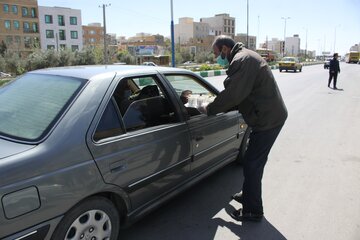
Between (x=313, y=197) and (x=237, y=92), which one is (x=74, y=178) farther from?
(x=313, y=197)

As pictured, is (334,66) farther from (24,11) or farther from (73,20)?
(73,20)

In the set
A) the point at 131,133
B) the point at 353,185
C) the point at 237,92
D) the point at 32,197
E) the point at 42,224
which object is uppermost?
the point at 237,92

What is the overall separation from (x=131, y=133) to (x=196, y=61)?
262ft

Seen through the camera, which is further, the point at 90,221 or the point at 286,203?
the point at 286,203

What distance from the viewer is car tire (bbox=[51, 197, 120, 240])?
221 centimetres

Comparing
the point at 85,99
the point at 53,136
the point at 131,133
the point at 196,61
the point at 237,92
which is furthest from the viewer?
the point at 196,61

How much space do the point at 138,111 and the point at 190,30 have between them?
13337 cm

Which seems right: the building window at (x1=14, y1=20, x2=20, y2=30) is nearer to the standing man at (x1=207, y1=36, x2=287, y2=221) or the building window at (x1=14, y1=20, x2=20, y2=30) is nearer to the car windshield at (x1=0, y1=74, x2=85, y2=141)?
the car windshield at (x1=0, y1=74, x2=85, y2=141)

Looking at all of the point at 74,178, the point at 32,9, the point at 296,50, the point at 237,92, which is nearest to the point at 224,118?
the point at 237,92

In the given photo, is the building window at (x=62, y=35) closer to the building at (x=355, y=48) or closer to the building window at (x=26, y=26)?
the building window at (x=26, y=26)

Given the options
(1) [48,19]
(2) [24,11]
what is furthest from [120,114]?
(1) [48,19]

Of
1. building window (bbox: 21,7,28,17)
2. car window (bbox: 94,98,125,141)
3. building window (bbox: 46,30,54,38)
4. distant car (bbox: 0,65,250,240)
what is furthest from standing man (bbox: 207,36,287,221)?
building window (bbox: 46,30,54,38)

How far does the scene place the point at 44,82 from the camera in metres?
2.88

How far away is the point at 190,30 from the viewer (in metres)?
132
